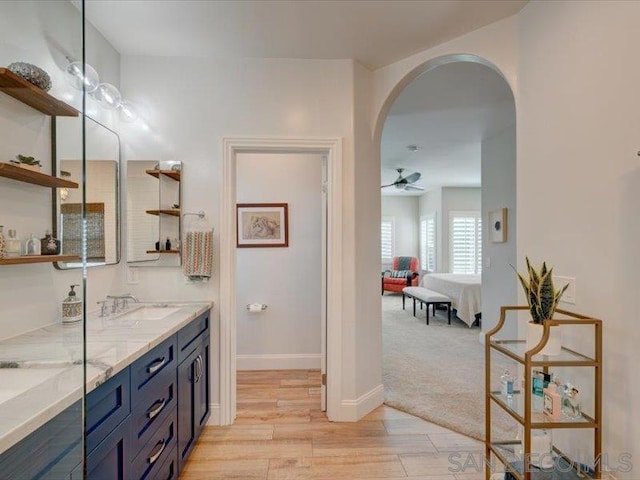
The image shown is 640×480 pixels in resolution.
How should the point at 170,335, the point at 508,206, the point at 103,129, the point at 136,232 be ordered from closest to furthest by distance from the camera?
the point at 170,335 < the point at 103,129 < the point at 136,232 < the point at 508,206

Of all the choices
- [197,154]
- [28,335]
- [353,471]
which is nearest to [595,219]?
[353,471]

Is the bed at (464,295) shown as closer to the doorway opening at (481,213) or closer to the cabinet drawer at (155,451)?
the doorway opening at (481,213)

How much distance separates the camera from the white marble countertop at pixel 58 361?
0.86m

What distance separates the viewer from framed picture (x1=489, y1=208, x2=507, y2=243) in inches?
163

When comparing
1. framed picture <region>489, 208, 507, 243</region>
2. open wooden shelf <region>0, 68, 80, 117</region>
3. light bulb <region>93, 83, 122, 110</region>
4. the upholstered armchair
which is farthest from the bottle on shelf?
the upholstered armchair

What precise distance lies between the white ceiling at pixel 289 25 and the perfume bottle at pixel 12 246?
56.2 inches

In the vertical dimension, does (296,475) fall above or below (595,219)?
below

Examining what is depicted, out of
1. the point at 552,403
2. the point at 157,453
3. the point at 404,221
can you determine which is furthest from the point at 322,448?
the point at 404,221

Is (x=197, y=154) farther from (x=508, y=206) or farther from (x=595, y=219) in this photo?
(x=508, y=206)

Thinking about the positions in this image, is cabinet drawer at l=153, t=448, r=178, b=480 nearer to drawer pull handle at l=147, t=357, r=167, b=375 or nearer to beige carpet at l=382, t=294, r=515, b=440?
drawer pull handle at l=147, t=357, r=167, b=375

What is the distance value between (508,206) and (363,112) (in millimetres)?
2574

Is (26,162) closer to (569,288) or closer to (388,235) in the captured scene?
(569,288)

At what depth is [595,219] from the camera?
1.49 m

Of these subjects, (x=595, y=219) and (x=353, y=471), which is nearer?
(x=595, y=219)
